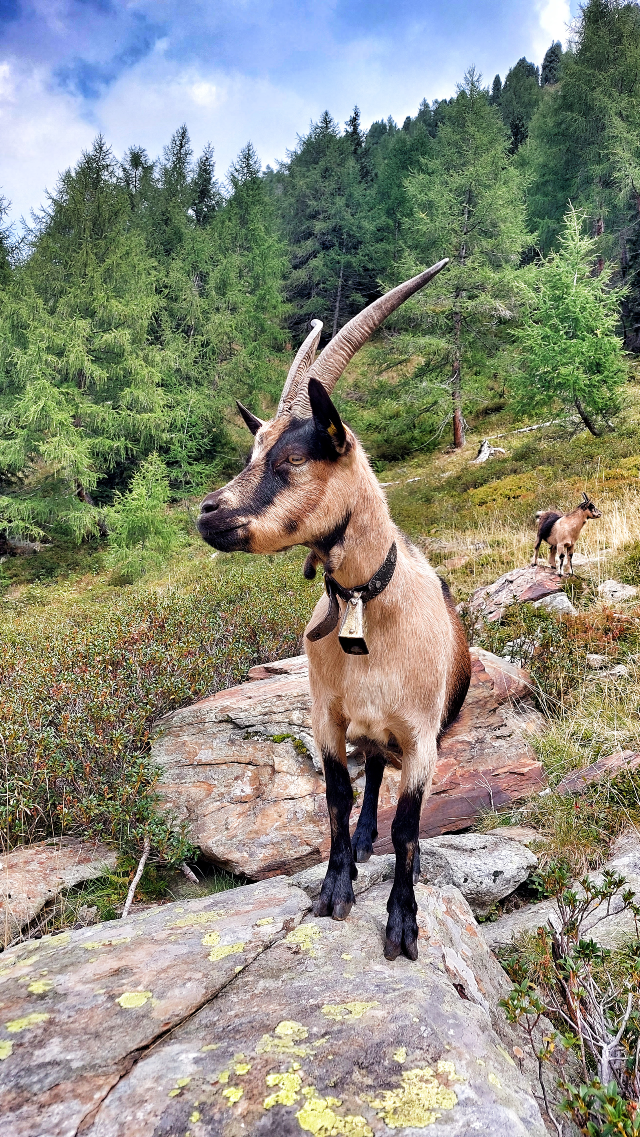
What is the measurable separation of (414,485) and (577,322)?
272 inches

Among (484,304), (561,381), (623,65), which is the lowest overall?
(561,381)

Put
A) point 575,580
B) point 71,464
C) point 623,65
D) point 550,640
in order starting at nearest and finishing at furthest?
point 550,640
point 575,580
point 71,464
point 623,65

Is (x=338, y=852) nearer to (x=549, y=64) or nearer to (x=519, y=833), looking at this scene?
(x=519, y=833)

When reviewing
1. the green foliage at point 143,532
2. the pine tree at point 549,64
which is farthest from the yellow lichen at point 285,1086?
the pine tree at point 549,64

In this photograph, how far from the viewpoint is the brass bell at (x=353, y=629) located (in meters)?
2.28

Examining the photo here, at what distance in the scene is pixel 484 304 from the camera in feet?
75.1

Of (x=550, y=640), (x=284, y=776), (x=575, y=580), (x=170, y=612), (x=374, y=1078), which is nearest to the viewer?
(x=374, y=1078)

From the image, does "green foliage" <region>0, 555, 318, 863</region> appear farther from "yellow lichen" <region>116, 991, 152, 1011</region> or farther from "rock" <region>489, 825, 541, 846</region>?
"rock" <region>489, 825, 541, 846</region>

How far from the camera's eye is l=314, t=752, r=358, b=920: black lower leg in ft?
8.82

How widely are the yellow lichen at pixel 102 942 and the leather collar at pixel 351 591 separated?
4.61 ft

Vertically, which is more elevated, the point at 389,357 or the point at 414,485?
the point at 389,357

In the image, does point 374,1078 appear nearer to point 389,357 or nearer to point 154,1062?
point 154,1062

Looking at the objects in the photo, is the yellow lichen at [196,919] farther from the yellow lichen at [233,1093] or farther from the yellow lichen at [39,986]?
the yellow lichen at [233,1093]

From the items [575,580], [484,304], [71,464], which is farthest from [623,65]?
[575,580]
